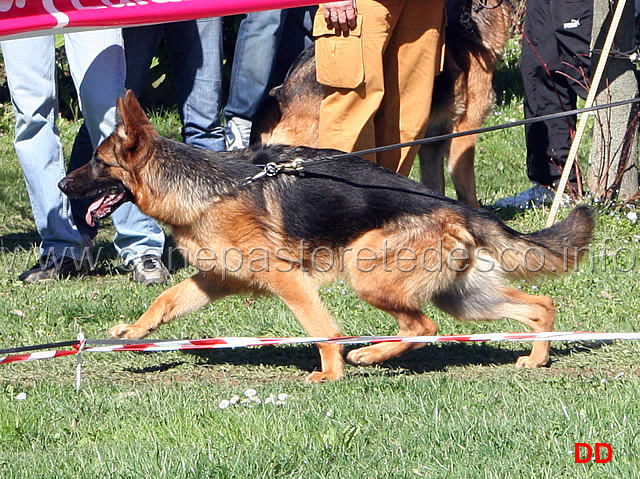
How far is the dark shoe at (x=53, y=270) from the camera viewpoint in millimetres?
6375

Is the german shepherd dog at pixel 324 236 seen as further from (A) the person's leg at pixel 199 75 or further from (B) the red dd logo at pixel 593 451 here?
(A) the person's leg at pixel 199 75

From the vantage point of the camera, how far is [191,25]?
6.61m

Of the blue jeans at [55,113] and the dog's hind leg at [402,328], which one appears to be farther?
the blue jeans at [55,113]

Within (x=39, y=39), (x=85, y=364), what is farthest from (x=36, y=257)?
(x=85, y=364)

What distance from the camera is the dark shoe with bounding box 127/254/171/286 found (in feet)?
20.5

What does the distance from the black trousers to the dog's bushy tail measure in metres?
2.79

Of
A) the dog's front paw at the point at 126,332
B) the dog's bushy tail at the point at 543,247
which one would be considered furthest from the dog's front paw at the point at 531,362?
the dog's front paw at the point at 126,332

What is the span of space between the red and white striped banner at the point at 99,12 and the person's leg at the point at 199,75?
4.38 ft

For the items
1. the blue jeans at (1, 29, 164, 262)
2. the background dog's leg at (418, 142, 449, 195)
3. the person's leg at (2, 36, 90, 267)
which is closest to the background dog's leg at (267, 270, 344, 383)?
the blue jeans at (1, 29, 164, 262)

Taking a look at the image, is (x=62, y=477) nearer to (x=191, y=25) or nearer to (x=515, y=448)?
(x=515, y=448)

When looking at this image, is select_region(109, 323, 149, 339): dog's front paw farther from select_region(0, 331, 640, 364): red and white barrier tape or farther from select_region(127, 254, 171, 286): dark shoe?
select_region(127, 254, 171, 286): dark shoe

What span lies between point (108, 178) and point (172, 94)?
5946mm

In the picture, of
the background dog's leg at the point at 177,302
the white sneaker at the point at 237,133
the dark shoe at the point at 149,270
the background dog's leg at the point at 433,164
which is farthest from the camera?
the white sneaker at the point at 237,133

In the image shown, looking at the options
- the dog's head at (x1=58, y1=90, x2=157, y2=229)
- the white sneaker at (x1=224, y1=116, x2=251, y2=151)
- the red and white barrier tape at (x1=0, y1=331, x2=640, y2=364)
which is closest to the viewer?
the red and white barrier tape at (x1=0, y1=331, x2=640, y2=364)
